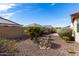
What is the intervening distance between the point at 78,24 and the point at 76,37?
1.66 ft

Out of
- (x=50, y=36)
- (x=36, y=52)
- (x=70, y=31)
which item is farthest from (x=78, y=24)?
(x=36, y=52)

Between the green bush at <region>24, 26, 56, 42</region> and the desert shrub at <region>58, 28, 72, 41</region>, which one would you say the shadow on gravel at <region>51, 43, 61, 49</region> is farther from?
the green bush at <region>24, 26, 56, 42</region>

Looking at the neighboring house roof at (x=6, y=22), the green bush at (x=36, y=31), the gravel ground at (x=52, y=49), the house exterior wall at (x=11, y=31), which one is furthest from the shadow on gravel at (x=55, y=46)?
the neighboring house roof at (x=6, y=22)

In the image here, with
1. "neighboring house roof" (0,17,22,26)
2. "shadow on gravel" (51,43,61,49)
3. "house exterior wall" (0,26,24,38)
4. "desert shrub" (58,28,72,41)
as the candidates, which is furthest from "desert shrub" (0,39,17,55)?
"desert shrub" (58,28,72,41)

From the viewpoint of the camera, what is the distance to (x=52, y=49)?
11.2 meters

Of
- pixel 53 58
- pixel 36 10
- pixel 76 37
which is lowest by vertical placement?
pixel 53 58

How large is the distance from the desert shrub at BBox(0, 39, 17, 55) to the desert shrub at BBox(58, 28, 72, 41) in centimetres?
173

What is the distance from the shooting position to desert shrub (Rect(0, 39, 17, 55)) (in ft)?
36.6

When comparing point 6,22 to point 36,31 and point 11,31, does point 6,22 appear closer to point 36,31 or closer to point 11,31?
point 11,31

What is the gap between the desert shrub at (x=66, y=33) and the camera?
11281 millimetres

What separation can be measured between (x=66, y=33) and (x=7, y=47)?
2206 mm

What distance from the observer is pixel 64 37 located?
11.4 m

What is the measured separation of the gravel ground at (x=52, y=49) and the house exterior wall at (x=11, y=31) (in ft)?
1.10

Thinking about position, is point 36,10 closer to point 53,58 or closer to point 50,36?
point 50,36
